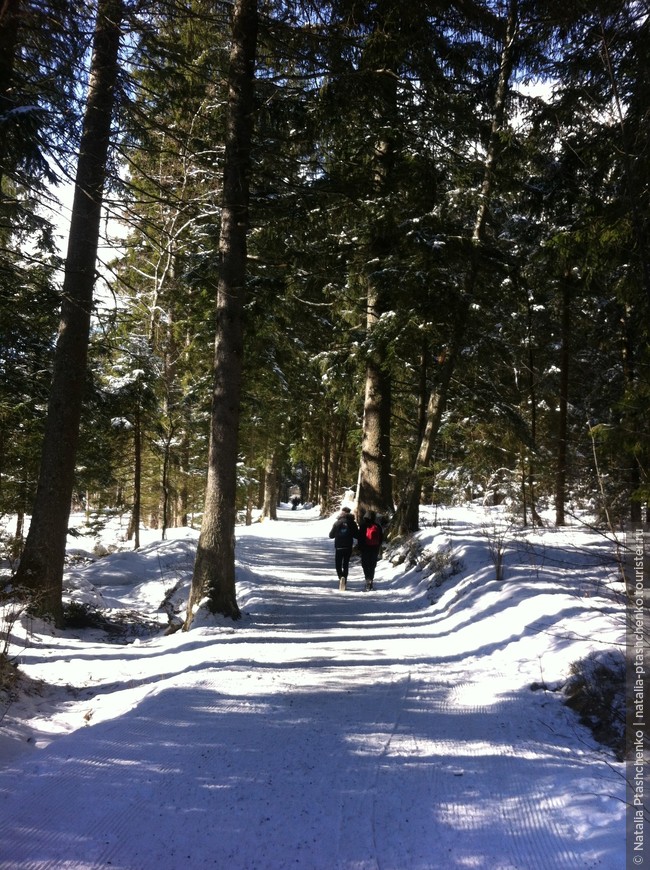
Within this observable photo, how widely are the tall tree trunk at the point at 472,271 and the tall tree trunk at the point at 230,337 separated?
5414 millimetres

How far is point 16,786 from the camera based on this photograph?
145 inches

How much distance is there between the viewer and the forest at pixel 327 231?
757 cm

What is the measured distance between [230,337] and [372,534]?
5132mm

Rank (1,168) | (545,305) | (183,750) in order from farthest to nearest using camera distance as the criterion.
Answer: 1. (545,305)
2. (1,168)
3. (183,750)

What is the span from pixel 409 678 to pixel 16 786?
3.91 meters

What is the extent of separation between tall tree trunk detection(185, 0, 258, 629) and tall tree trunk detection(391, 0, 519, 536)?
17.8ft

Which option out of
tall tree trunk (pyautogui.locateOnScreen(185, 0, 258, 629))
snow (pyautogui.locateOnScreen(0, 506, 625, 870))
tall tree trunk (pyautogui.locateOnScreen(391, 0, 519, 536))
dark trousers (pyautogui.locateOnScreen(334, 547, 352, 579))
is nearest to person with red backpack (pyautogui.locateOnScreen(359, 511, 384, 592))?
dark trousers (pyautogui.locateOnScreen(334, 547, 352, 579))

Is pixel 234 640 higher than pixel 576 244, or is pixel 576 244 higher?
pixel 576 244

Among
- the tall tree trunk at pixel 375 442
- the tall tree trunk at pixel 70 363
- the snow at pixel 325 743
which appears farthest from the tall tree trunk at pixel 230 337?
the tall tree trunk at pixel 375 442

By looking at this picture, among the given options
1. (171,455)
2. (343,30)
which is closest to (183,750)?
(343,30)

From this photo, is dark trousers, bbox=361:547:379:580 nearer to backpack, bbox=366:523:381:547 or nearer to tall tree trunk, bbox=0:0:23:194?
backpack, bbox=366:523:381:547

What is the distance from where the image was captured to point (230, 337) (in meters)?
9.16

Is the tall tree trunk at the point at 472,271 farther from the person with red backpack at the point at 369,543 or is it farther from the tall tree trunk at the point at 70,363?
the tall tree trunk at the point at 70,363

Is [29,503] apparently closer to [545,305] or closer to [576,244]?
[576,244]
